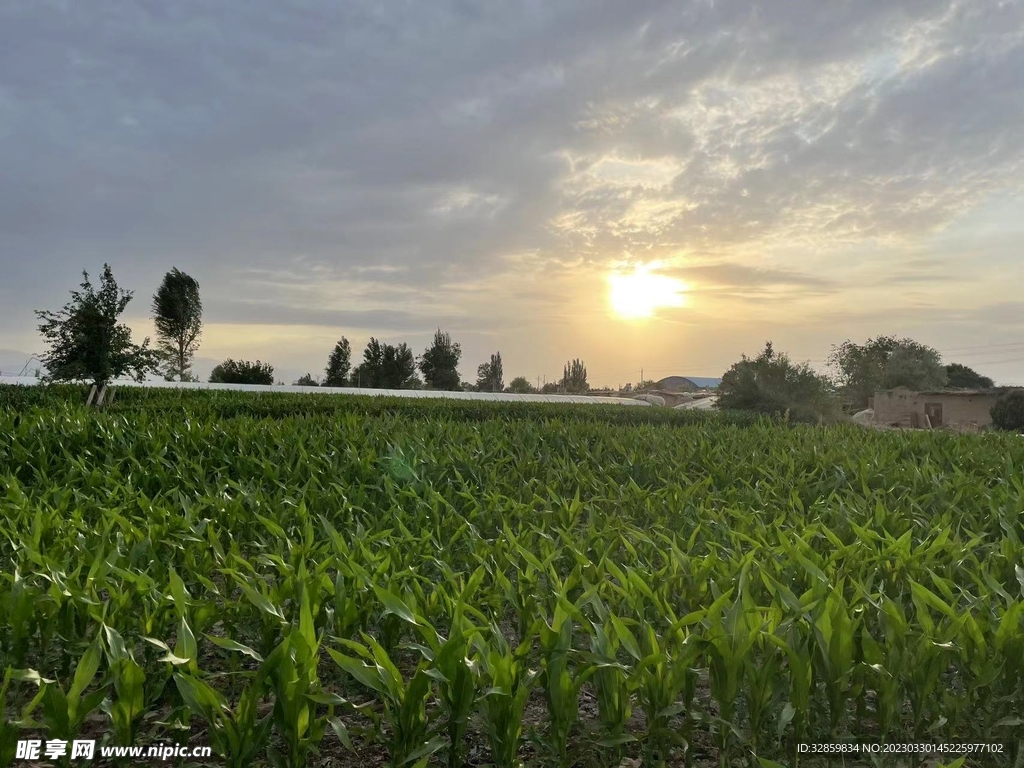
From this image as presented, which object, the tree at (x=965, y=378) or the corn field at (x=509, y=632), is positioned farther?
the tree at (x=965, y=378)

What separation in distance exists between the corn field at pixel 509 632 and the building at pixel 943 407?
44384 millimetres

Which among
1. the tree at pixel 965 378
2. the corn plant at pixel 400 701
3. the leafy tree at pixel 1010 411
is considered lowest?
the corn plant at pixel 400 701

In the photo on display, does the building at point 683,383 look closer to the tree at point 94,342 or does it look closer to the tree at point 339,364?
the tree at point 339,364

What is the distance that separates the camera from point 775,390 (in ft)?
96.0

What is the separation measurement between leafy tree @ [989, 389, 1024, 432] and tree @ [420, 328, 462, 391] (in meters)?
37.5

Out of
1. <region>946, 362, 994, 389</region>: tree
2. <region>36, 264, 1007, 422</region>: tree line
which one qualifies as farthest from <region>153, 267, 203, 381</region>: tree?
<region>946, 362, 994, 389</region>: tree

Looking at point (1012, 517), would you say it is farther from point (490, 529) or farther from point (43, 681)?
point (43, 681)

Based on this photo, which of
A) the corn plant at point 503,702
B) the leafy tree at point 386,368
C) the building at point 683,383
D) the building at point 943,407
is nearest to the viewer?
the corn plant at point 503,702

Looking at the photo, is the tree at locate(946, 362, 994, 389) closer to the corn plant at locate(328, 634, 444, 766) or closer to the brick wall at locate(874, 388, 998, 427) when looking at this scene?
the brick wall at locate(874, 388, 998, 427)

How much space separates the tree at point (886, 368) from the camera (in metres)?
59.6

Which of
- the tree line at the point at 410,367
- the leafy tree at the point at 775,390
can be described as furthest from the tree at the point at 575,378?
the leafy tree at the point at 775,390

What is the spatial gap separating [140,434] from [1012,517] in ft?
23.6

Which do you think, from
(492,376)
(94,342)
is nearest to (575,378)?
(492,376)

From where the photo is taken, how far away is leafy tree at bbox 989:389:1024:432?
121 feet
